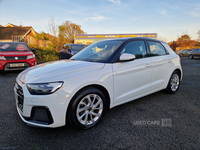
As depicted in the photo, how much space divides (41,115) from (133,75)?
181 centimetres

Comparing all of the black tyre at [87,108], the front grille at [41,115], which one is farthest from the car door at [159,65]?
the front grille at [41,115]

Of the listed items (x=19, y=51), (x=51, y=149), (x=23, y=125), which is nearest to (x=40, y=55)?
(x=19, y=51)

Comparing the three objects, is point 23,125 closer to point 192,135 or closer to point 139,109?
point 139,109

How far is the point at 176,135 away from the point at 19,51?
7.22 m

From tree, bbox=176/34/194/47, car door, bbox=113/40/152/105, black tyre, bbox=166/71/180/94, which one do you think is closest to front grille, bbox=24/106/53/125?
car door, bbox=113/40/152/105

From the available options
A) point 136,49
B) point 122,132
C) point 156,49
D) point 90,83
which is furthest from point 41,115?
point 156,49

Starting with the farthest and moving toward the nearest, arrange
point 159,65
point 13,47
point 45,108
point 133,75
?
point 13,47
point 159,65
point 133,75
point 45,108

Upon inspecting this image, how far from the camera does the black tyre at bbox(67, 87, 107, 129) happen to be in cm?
207

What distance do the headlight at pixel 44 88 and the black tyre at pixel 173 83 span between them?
3.13 metres

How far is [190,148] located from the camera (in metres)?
1.86

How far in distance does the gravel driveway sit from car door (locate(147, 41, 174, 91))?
60 cm

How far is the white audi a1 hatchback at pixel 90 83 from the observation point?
6.35 ft

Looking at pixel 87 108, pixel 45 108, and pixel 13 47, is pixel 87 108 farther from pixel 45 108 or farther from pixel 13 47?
pixel 13 47

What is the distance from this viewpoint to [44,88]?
75.4 inches
